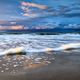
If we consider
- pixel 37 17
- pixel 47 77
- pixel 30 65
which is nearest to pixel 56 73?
pixel 47 77

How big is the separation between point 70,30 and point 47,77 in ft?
12.2

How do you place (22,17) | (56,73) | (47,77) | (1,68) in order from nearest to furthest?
(47,77) → (56,73) → (1,68) → (22,17)

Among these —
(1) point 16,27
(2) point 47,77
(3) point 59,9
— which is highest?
(3) point 59,9

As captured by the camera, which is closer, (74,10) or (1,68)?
(1,68)

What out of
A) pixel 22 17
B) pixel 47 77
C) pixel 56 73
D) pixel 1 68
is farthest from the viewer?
pixel 22 17

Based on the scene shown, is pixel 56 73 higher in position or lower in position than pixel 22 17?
lower

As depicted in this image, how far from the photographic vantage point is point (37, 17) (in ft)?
17.8

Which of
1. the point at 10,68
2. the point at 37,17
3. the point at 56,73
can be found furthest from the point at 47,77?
the point at 37,17

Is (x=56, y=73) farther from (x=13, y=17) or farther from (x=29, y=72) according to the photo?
(x=13, y=17)

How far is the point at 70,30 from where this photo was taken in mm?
5488

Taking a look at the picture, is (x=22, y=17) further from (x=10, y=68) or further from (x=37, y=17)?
(x=10, y=68)

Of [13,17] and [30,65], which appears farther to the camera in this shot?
[13,17]

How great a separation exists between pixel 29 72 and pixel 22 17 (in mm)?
3483

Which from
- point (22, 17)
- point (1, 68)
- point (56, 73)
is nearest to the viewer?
point (56, 73)
